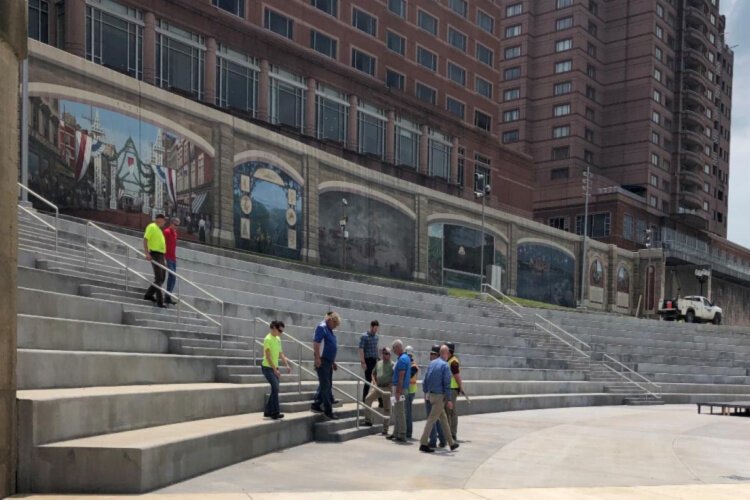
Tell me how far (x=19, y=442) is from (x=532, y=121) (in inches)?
3369

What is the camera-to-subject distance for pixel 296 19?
151 ft

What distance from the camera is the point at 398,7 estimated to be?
5506cm

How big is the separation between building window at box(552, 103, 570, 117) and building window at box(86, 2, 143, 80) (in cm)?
5994

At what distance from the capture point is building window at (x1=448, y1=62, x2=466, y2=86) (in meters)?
60.1

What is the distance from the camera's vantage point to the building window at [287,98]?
43.4 meters

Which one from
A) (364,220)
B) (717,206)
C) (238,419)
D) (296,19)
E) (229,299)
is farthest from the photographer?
(717,206)

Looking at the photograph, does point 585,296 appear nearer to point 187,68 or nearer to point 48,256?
point 187,68

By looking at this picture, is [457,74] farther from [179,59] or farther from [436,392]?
[436,392]

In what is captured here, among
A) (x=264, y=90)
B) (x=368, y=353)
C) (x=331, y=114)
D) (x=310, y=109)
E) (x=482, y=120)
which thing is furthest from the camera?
(x=482, y=120)

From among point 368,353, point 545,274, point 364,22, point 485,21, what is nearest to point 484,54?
point 485,21

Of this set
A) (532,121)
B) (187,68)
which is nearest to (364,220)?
(187,68)

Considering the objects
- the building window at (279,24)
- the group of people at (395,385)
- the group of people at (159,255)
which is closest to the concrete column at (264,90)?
the building window at (279,24)

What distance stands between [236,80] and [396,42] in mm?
17634

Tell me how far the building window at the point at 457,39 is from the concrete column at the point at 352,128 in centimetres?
1561
